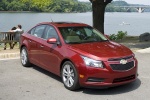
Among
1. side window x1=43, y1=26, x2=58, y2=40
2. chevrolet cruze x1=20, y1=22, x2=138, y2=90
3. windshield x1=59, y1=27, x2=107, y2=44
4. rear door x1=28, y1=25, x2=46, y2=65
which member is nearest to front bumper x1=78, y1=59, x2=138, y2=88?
chevrolet cruze x1=20, y1=22, x2=138, y2=90

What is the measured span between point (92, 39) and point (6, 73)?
263 cm

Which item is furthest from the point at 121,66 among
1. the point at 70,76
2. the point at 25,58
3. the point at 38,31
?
the point at 25,58

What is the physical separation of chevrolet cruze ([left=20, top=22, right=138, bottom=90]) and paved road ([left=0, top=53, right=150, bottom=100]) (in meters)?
0.24

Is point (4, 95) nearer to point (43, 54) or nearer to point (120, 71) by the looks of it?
point (43, 54)

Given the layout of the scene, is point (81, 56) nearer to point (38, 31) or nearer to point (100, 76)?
point (100, 76)

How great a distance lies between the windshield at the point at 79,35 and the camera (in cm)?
682

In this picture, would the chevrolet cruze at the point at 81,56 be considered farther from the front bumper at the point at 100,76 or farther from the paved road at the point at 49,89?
the paved road at the point at 49,89

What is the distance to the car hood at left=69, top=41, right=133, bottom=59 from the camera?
19.6 feet

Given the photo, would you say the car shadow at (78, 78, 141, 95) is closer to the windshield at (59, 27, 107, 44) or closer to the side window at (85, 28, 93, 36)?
the windshield at (59, 27, 107, 44)

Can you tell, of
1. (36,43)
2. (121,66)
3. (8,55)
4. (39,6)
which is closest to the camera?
(121,66)

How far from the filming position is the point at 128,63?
607cm

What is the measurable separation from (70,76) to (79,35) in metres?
1.32

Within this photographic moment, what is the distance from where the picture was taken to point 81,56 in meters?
5.95

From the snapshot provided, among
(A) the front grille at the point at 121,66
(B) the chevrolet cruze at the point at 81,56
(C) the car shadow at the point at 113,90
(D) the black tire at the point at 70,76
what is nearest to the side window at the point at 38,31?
(B) the chevrolet cruze at the point at 81,56
